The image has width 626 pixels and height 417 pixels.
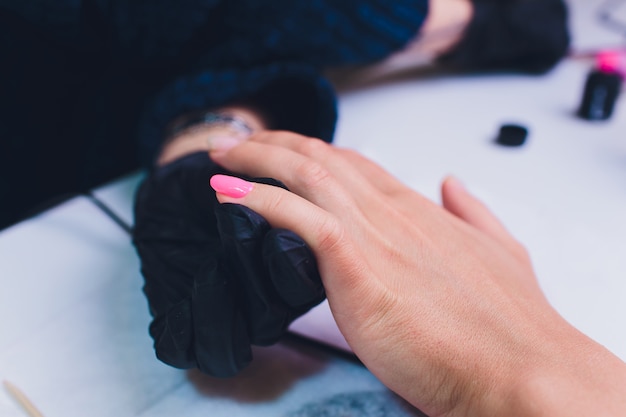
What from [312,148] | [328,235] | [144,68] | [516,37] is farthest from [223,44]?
→ [516,37]

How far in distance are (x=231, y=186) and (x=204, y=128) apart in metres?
0.27

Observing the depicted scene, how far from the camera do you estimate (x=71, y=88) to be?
781 millimetres

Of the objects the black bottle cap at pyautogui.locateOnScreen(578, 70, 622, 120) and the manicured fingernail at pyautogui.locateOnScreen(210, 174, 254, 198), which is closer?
the manicured fingernail at pyautogui.locateOnScreen(210, 174, 254, 198)

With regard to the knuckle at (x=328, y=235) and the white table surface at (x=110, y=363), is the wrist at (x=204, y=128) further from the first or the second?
the knuckle at (x=328, y=235)

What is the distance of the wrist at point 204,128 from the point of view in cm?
65

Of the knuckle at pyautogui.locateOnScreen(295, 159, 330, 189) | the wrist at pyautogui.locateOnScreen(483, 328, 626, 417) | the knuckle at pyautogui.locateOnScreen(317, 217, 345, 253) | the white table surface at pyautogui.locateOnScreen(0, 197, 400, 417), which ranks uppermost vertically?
the knuckle at pyautogui.locateOnScreen(295, 159, 330, 189)

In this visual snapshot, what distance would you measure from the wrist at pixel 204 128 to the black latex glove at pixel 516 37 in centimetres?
43

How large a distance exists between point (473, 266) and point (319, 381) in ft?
0.55

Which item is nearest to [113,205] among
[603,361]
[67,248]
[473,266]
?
[67,248]

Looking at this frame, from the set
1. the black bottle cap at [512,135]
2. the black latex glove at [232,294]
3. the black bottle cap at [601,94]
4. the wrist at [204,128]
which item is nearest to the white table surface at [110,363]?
the black latex glove at [232,294]

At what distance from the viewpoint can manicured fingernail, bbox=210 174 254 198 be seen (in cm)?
43

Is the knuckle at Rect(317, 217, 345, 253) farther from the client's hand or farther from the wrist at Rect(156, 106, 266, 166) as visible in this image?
the wrist at Rect(156, 106, 266, 166)

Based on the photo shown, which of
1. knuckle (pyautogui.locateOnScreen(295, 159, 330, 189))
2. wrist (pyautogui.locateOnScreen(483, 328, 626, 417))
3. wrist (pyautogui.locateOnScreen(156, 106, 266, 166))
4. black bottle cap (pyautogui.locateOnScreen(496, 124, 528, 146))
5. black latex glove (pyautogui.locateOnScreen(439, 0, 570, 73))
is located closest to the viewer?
wrist (pyautogui.locateOnScreen(483, 328, 626, 417))

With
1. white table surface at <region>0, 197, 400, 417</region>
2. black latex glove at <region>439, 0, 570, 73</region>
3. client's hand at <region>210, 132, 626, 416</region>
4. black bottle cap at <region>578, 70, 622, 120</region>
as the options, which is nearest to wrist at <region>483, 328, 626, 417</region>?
client's hand at <region>210, 132, 626, 416</region>
